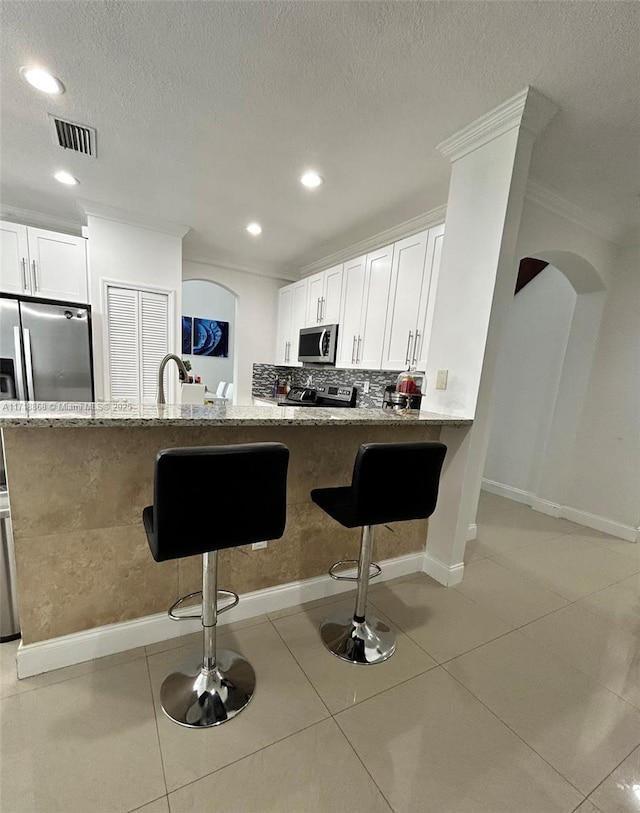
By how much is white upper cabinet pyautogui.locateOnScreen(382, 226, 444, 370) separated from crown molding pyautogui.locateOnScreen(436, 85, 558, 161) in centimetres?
64

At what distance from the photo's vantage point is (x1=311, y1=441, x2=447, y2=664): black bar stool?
4.55 ft

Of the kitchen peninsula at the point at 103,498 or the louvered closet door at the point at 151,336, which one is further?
the louvered closet door at the point at 151,336

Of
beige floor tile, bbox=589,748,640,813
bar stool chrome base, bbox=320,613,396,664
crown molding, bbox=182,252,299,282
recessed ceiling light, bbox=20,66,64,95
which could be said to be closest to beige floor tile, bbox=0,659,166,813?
bar stool chrome base, bbox=320,613,396,664

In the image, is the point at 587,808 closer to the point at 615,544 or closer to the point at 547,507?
the point at 615,544

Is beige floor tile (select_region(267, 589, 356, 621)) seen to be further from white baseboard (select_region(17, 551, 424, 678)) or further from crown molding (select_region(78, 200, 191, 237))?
crown molding (select_region(78, 200, 191, 237))

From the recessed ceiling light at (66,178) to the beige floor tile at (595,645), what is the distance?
439 cm

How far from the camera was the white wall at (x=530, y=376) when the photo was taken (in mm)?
3461

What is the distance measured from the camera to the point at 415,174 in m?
2.31

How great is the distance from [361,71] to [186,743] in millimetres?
2812

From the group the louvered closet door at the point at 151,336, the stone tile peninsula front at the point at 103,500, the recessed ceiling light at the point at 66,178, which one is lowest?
the stone tile peninsula front at the point at 103,500

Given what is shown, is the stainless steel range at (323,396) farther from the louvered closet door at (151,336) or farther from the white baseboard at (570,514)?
the white baseboard at (570,514)

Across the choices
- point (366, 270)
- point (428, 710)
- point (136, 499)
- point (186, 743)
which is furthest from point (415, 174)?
point (186, 743)

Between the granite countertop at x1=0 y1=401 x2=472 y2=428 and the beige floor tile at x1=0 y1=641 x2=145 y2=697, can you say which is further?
the beige floor tile at x1=0 y1=641 x2=145 y2=697

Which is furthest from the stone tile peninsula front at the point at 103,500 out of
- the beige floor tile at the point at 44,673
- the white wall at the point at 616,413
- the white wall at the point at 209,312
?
the white wall at the point at 209,312
